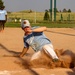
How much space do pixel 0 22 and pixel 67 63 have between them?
1221cm

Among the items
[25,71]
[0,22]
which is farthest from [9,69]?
[0,22]

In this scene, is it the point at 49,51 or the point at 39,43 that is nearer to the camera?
the point at 49,51

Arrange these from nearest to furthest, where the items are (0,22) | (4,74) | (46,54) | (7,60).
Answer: (4,74), (46,54), (7,60), (0,22)

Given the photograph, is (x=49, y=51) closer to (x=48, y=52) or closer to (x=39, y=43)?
(x=48, y=52)

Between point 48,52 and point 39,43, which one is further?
point 39,43

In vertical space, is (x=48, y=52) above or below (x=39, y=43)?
below

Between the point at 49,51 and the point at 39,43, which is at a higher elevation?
the point at 39,43

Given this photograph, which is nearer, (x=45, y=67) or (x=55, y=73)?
(x=55, y=73)

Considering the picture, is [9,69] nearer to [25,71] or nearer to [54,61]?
[25,71]

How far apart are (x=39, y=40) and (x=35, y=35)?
0.60 ft

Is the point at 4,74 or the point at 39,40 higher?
the point at 39,40

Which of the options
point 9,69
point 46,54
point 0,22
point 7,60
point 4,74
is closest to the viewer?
point 4,74

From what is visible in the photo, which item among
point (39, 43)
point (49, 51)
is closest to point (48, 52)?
point (49, 51)

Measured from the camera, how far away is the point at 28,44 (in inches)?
303
